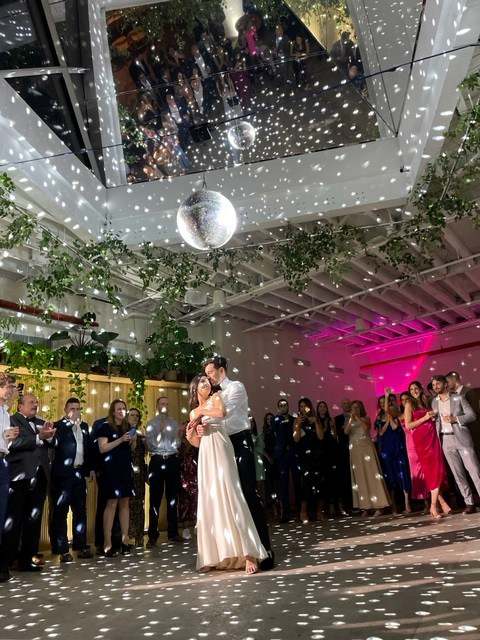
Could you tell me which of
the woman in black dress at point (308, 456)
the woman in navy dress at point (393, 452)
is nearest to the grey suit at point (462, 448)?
the woman in navy dress at point (393, 452)

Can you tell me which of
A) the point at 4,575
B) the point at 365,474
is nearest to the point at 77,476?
the point at 4,575

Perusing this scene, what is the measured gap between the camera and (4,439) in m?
3.72

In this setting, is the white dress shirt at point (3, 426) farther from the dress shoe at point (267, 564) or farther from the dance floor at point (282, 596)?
the dress shoe at point (267, 564)

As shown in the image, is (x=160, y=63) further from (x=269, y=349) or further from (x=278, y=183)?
(x=269, y=349)

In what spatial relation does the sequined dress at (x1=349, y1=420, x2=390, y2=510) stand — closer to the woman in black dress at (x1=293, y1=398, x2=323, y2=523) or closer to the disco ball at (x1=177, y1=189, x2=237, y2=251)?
the woman in black dress at (x1=293, y1=398, x2=323, y2=523)

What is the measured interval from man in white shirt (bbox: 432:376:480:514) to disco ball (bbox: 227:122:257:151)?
10.9 feet

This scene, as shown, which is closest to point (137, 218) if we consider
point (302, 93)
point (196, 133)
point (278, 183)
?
point (196, 133)

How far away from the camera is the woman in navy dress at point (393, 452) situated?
6.61m

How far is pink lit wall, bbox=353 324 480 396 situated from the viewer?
1238 centimetres

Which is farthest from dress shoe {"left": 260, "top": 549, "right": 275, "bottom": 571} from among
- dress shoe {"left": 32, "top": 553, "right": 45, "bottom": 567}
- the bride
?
dress shoe {"left": 32, "top": 553, "right": 45, "bottom": 567}

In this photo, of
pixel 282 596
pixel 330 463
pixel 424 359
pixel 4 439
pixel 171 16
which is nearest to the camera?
pixel 282 596

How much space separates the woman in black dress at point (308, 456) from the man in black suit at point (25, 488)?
3152 mm

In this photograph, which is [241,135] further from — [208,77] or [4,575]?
[4,575]

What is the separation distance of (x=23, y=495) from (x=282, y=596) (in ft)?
8.12
